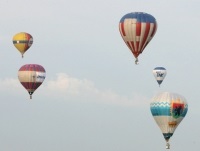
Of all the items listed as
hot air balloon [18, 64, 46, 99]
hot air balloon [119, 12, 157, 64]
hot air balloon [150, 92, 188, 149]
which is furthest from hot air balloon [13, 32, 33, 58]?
hot air balloon [150, 92, 188, 149]

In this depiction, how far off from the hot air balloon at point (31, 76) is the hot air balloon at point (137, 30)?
18147mm

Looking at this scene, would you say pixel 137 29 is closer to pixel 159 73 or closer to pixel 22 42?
pixel 22 42

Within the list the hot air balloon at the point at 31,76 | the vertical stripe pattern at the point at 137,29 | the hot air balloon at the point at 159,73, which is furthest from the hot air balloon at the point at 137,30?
the hot air balloon at the point at 159,73

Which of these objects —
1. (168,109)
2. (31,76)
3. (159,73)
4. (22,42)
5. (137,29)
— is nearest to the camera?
(168,109)

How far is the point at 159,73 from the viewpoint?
123 metres

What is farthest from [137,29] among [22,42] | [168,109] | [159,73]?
[159,73]

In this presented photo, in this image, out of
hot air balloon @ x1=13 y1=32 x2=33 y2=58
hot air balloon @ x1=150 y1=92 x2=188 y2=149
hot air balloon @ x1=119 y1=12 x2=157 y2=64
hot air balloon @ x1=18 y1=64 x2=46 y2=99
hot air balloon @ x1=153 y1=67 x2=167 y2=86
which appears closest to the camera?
hot air balloon @ x1=150 y1=92 x2=188 y2=149

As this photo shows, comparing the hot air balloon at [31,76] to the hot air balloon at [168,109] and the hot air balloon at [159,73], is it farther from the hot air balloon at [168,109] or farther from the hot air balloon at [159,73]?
the hot air balloon at [159,73]

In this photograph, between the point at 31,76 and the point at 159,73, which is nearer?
the point at 31,76

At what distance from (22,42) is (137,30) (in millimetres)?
24101

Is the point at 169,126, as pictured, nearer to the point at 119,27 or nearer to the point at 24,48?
the point at 119,27

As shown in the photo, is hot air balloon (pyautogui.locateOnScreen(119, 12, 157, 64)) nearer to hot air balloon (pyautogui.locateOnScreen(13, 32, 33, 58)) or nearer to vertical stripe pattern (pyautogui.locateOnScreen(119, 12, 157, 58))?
vertical stripe pattern (pyautogui.locateOnScreen(119, 12, 157, 58))

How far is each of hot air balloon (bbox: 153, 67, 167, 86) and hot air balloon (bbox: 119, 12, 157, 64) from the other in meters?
33.5

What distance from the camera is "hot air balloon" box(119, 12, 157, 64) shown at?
284 ft
